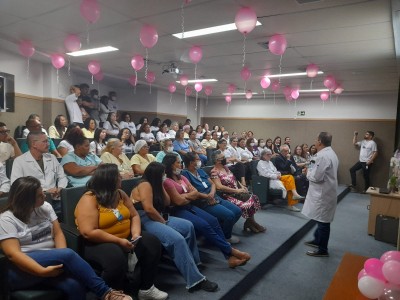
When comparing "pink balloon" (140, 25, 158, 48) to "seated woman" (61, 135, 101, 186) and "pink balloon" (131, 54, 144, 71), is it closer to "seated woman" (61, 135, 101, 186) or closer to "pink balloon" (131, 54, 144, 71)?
"pink balloon" (131, 54, 144, 71)

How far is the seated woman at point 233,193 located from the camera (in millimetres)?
3330

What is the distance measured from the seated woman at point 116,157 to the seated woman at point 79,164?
34 centimetres

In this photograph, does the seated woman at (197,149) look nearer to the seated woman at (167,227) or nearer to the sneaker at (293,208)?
the sneaker at (293,208)

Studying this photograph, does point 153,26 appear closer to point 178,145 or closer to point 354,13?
point 354,13

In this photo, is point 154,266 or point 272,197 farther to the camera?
point 272,197

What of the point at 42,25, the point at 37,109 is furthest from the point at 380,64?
the point at 37,109

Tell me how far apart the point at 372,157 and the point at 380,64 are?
10.9 feet

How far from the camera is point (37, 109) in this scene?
5980mm

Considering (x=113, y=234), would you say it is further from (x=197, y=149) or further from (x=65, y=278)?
(x=197, y=149)

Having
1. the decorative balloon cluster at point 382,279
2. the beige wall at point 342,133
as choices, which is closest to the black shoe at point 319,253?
the decorative balloon cluster at point 382,279

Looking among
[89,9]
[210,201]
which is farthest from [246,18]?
[210,201]

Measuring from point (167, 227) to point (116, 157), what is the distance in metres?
1.60

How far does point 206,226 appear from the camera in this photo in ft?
8.12

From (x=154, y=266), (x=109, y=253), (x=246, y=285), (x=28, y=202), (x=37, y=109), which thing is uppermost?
(x=37, y=109)
